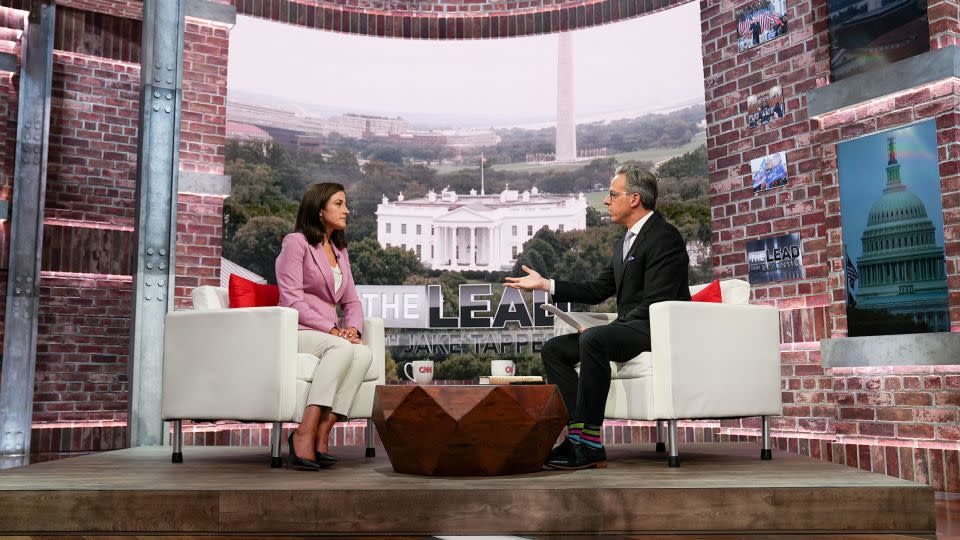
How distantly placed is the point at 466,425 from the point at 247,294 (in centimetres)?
130

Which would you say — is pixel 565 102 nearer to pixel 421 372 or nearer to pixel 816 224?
pixel 816 224

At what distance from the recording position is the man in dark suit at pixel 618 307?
3.06m

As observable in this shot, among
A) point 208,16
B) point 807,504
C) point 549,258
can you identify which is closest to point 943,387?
point 807,504

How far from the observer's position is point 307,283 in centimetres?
345

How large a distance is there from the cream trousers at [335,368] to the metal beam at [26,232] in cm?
355

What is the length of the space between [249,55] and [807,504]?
769cm

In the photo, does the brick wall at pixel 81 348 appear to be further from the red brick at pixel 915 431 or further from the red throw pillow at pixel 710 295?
the red brick at pixel 915 431

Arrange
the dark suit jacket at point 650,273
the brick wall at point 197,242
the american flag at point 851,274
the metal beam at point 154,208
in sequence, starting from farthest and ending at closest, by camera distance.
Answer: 1. the brick wall at point 197,242
2. the metal beam at point 154,208
3. the american flag at point 851,274
4. the dark suit jacket at point 650,273

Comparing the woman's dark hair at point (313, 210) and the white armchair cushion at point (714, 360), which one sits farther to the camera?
the woman's dark hair at point (313, 210)

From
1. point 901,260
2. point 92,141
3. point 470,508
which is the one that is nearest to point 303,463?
A: point 470,508

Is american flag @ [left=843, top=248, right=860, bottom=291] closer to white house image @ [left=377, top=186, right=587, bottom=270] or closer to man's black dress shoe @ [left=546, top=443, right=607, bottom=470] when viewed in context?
man's black dress shoe @ [left=546, top=443, right=607, bottom=470]

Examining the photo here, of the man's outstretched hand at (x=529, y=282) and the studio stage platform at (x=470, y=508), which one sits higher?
the man's outstretched hand at (x=529, y=282)

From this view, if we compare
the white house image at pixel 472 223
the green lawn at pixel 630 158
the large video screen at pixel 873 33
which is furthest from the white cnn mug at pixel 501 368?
the green lawn at pixel 630 158

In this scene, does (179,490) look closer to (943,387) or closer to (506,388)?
(506,388)
